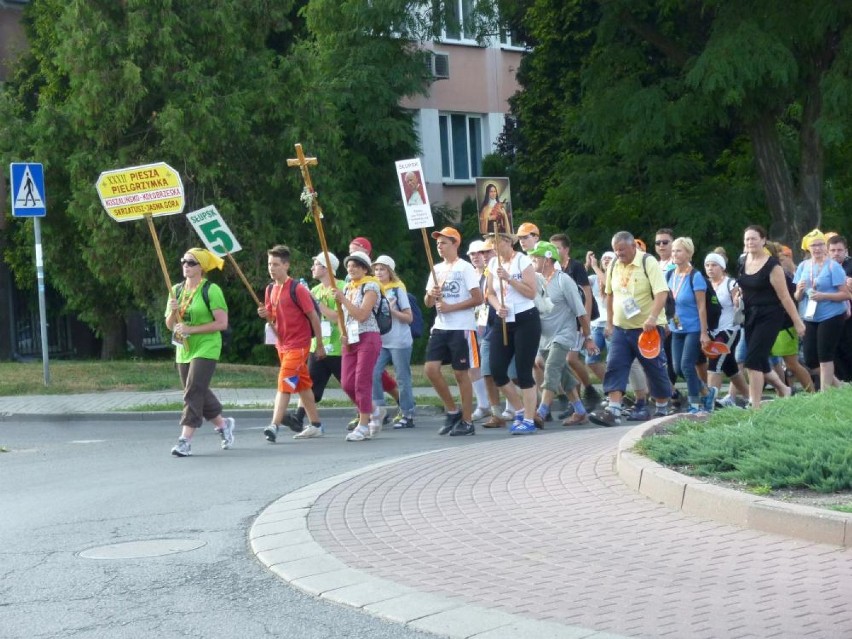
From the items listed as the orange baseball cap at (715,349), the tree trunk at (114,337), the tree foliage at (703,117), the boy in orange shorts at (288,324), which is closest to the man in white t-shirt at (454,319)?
the boy in orange shorts at (288,324)

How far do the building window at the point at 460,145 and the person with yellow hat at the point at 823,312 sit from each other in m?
24.6

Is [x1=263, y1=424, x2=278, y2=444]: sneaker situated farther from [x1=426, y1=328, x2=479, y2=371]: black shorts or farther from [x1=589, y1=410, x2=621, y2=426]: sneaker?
[x1=589, y1=410, x2=621, y2=426]: sneaker

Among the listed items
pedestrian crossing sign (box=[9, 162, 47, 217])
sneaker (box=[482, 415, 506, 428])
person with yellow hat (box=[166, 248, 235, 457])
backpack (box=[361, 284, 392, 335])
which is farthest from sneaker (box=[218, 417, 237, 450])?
pedestrian crossing sign (box=[9, 162, 47, 217])

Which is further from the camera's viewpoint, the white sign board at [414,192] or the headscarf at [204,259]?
the white sign board at [414,192]

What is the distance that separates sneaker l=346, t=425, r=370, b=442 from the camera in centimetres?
1306

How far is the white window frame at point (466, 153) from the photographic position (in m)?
38.5

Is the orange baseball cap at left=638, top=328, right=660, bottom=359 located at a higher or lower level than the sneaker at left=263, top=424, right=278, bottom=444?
higher

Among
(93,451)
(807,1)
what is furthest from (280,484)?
(807,1)

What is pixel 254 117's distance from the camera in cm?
2711

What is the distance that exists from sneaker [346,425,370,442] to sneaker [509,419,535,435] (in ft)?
4.38

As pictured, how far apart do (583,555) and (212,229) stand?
8.64 m

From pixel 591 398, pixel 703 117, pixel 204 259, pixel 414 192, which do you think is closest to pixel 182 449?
pixel 204 259

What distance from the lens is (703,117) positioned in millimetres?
23000

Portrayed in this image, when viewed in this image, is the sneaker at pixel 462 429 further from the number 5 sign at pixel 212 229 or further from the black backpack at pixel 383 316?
the number 5 sign at pixel 212 229
